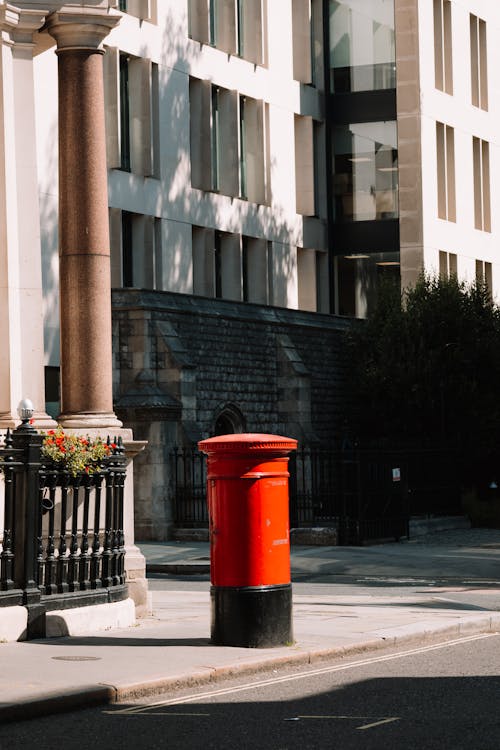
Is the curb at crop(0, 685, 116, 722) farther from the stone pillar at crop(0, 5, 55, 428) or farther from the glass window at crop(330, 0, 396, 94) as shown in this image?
the glass window at crop(330, 0, 396, 94)

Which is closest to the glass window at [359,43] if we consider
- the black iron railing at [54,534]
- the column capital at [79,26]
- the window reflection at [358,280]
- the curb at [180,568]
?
the window reflection at [358,280]

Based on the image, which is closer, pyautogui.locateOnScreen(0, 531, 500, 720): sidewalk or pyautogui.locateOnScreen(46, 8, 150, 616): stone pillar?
pyautogui.locateOnScreen(0, 531, 500, 720): sidewalk

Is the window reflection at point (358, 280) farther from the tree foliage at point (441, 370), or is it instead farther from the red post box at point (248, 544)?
the red post box at point (248, 544)

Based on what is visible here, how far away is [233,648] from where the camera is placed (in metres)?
12.6

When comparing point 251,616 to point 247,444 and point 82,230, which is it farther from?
point 82,230

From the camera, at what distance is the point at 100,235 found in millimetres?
15648

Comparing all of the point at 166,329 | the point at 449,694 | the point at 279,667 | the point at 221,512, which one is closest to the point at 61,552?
the point at 221,512

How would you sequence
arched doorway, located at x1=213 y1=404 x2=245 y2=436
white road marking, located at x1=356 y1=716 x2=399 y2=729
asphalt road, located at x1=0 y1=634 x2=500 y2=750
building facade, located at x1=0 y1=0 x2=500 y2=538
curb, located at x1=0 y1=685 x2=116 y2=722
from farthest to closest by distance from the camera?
arched doorway, located at x1=213 y1=404 x2=245 y2=436 → building facade, located at x1=0 y1=0 x2=500 y2=538 → curb, located at x1=0 y1=685 x2=116 y2=722 → white road marking, located at x1=356 y1=716 x2=399 y2=729 → asphalt road, located at x1=0 y1=634 x2=500 y2=750

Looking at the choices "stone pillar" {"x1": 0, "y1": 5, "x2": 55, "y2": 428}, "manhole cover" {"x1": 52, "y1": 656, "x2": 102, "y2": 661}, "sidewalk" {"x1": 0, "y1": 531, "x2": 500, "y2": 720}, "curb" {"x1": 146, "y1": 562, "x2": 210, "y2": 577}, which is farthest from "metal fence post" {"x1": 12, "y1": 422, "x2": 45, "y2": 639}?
"curb" {"x1": 146, "y1": 562, "x2": 210, "y2": 577}

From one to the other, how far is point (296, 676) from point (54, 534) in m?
3.93

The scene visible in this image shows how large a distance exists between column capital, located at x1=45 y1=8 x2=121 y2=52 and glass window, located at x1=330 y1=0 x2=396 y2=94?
3049 cm

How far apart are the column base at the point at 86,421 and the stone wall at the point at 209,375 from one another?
15.7 meters

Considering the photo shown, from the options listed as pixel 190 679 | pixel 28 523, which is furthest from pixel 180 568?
pixel 190 679

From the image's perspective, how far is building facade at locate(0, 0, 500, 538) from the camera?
108ft
